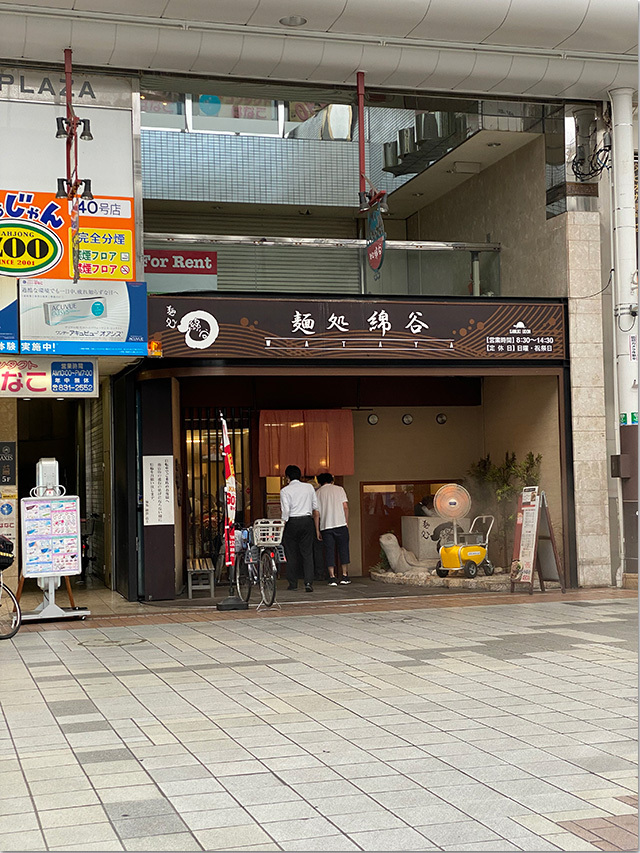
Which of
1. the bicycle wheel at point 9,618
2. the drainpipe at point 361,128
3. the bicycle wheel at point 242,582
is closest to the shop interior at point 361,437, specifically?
the bicycle wheel at point 242,582

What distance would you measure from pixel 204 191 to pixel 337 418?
3.87 m

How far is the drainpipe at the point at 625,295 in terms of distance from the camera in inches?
494

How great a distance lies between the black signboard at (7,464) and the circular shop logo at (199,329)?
3.30 metres

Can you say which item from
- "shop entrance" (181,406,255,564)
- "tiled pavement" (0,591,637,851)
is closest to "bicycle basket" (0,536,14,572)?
"tiled pavement" (0,591,637,851)

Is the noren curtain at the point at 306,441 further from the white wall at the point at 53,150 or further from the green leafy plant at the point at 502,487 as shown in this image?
the white wall at the point at 53,150

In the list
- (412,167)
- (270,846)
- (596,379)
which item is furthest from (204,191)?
(270,846)

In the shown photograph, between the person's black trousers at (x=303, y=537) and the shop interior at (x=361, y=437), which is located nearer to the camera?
the person's black trousers at (x=303, y=537)

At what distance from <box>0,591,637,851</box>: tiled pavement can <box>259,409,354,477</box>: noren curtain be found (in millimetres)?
4804

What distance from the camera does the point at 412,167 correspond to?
1473cm

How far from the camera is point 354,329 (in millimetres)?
12133

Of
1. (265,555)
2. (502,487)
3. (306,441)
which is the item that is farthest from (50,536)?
(502,487)

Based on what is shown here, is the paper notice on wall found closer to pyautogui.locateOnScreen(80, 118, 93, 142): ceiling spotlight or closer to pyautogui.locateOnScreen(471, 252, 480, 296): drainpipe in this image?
pyautogui.locateOnScreen(80, 118, 93, 142): ceiling spotlight

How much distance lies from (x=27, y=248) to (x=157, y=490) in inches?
131

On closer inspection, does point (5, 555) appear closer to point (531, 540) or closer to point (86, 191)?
point (86, 191)
